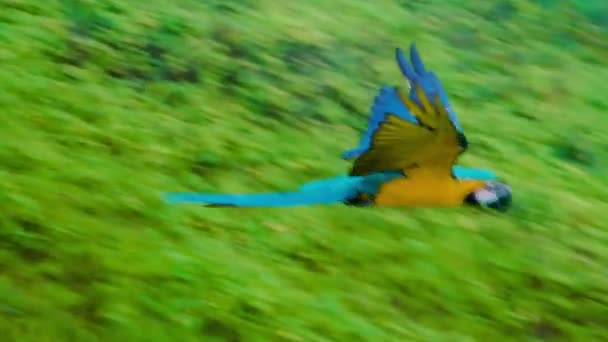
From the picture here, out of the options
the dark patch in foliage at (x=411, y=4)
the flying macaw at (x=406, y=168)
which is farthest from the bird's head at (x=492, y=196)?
the dark patch in foliage at (x=411, y=4)

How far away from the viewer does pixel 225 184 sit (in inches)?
42.6

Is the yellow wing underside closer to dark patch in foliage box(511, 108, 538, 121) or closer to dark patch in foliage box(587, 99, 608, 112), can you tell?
dark patch in foliage box(511, 108, 538, 121)

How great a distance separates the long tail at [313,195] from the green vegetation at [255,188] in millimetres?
16

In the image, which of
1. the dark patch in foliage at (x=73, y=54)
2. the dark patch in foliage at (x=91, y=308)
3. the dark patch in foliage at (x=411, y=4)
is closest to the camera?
the dark patch in foliage at (x=91, y=308)

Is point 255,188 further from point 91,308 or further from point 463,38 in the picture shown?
point 463,38

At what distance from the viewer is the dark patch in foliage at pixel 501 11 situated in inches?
67.6

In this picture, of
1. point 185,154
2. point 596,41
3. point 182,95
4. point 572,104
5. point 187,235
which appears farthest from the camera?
point 596,41

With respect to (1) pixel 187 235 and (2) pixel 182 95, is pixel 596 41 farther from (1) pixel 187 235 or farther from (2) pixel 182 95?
(1) pixel 187 235

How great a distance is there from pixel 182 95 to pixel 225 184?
20 cm

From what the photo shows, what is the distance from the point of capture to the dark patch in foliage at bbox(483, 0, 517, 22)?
172 centimetres

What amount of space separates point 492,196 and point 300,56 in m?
0.42

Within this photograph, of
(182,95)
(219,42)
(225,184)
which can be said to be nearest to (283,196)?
(225,184)

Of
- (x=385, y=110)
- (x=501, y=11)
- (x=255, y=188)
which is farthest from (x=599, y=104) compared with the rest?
(x=255, y=188)

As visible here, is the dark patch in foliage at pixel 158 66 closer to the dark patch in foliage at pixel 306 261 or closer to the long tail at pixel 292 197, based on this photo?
the long tail at pixel 292 197
